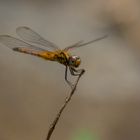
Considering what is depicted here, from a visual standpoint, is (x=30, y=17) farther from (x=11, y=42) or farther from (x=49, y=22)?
(x=11, y=42)

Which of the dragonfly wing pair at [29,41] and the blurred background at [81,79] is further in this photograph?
the blurred background at [81,79]

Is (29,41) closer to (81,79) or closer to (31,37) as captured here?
(31,37)

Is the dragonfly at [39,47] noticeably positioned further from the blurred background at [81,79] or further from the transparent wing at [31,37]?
the blurred background at [81,79]

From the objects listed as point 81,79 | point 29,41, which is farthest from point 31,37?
point 81,79

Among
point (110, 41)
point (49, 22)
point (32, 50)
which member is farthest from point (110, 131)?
point (32, 50)

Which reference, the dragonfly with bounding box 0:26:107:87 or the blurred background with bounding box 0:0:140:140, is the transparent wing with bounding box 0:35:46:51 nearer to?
the dragonfly with bounding box 0:26:107:87

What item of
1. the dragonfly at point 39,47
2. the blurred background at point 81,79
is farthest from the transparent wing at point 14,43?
the blurred background at point 81,79

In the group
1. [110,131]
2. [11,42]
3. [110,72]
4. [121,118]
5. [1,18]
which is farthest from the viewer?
[1,18]

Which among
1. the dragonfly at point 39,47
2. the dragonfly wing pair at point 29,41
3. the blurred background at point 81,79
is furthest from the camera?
the blurred background at point 81,79

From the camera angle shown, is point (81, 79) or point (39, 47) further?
point (81, 79)
